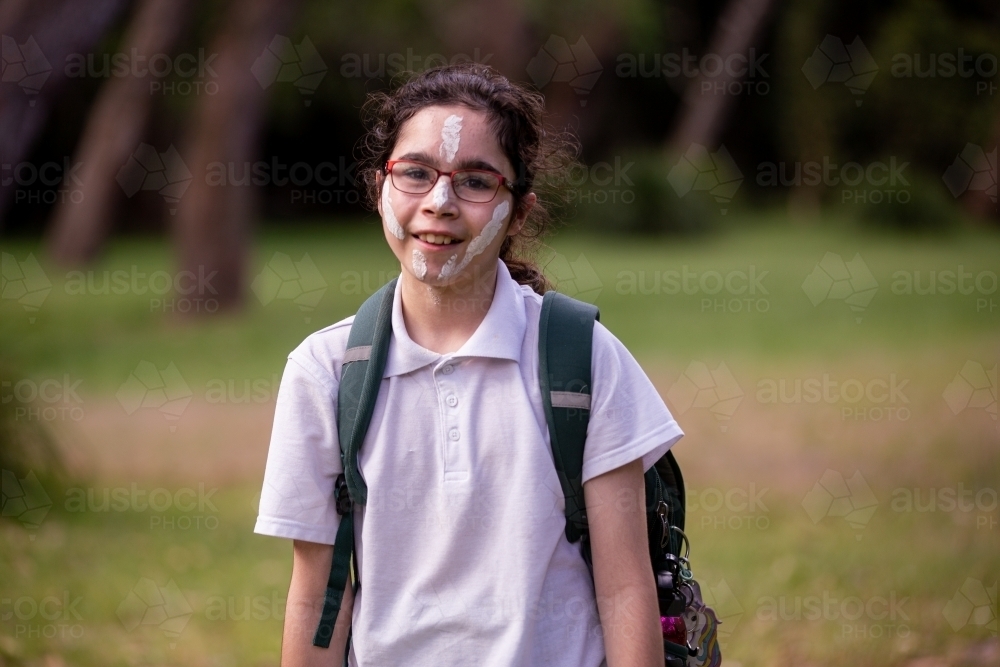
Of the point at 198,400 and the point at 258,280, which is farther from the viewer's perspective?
the point at 258,280

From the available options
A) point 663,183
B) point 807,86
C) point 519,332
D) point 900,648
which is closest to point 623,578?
point 519,332

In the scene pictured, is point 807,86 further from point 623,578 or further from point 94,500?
point 623,578

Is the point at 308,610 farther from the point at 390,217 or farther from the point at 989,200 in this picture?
the point at 989,200

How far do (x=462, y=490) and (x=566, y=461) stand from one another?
0.20 meters

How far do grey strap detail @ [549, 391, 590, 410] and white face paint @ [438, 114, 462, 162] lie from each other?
0.53 meters

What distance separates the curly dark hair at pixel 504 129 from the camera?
233 centimetres

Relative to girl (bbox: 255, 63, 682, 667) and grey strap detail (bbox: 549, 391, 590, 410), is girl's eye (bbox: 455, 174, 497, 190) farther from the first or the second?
grey strap detail (bbox: 549, 391, 590, 410)

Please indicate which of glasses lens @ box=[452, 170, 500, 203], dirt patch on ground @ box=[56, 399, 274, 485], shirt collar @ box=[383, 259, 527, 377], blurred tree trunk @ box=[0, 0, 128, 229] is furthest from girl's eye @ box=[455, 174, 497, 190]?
dirt patch on ground @ box=[56, 399, 274, 485]

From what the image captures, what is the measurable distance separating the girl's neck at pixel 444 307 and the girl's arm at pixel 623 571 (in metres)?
0.43

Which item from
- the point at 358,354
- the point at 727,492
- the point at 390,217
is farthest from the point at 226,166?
the point at 358,354

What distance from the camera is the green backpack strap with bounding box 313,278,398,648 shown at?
2.18m

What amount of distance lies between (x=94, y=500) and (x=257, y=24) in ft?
21.8

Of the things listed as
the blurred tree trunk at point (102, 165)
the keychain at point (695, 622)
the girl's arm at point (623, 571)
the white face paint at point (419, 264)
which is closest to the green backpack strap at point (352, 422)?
the white face paint at point (419, 264)

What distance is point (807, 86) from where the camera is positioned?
22.3 meters
